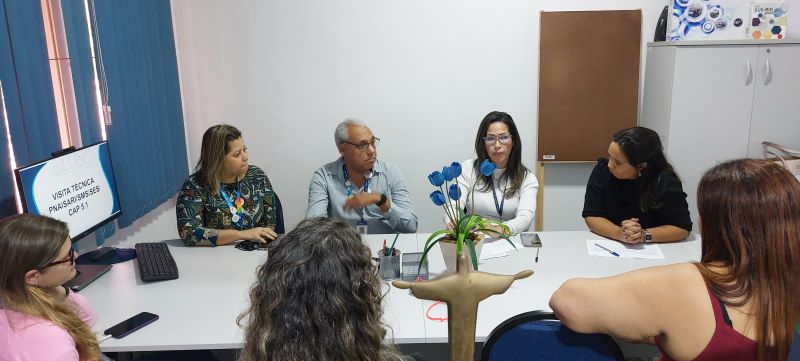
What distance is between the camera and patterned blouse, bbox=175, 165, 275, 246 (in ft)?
8.34

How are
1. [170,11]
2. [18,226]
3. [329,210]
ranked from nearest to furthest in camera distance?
1. [18,226]
2. [329,210]
3. [170,11]

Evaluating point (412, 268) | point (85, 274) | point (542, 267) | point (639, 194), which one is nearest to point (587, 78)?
point (639, 194)

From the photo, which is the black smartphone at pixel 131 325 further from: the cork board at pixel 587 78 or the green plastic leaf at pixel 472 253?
the cork board at pixel 587 78

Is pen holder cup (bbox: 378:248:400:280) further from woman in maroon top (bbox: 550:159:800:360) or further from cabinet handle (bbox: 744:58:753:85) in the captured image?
cabinet handle (bbox: 744:58:753:85)

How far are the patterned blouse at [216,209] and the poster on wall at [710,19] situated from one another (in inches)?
98.4

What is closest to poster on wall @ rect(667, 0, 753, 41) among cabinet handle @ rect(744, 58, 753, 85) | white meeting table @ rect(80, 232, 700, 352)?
cabinet handle @ rect(744, 58, 753, 85)

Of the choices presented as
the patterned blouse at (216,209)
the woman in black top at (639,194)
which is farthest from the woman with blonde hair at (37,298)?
the woman in black top at (639,194)

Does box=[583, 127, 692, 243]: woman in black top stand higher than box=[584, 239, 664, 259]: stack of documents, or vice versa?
box=[583, 127, 692, 243]: woman in black top

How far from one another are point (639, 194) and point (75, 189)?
2356mm

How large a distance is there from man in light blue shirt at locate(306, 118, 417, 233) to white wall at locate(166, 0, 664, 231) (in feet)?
2.86

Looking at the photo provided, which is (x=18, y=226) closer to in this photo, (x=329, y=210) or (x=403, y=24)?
(x=329, y=210)

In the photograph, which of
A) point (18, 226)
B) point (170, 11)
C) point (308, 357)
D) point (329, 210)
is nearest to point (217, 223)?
point (329, 210)

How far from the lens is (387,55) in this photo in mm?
3627

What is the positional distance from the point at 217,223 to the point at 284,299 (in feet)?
5.88
